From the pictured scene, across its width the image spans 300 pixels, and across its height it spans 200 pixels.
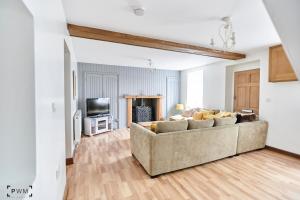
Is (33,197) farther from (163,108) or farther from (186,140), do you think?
(163,108)

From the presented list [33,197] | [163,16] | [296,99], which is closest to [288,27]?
[163,16]

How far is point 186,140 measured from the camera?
9.01 feet

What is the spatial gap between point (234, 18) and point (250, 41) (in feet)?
4.32

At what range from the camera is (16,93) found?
0.80m

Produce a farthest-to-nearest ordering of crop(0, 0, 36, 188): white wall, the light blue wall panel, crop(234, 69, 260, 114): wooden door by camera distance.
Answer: the light blue wall panel, crop(234, 69, 260, 114): wooden door, crop(0, 0, 36, 188): white wall

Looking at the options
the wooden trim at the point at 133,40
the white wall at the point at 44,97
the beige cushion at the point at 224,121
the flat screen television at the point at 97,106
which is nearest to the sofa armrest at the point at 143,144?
the white wall at the point at 44,97

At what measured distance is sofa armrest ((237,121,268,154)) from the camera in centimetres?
345

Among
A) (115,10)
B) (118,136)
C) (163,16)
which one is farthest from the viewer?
(118,136)

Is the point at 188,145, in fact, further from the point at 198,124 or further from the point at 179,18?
the point at 179,18

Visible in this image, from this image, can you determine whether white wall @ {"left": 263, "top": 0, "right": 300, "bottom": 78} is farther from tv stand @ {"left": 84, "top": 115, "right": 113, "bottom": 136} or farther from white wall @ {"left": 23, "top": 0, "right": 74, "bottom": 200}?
tv stand @ {"left": 84, "top": 115, "right": 113, "bottom": 136}

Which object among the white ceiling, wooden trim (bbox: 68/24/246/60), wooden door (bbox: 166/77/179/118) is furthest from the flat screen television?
wooden trim (bbox: 68/24/246/60)

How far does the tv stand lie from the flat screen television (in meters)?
0.27

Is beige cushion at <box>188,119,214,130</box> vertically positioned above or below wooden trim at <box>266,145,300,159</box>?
above

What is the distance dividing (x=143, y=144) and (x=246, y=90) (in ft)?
12.2
